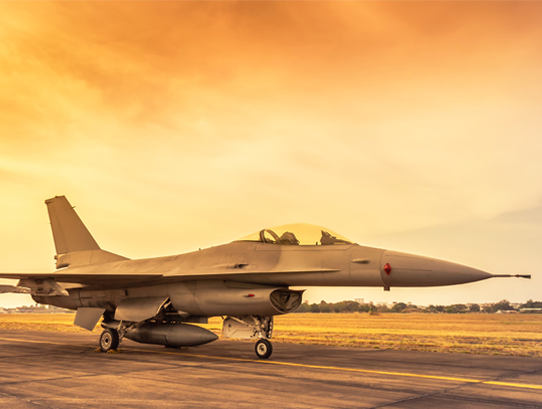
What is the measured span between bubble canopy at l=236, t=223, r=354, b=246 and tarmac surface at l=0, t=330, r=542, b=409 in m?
2.65

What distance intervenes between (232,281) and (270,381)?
12.6 ft

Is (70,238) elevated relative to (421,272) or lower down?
elevated

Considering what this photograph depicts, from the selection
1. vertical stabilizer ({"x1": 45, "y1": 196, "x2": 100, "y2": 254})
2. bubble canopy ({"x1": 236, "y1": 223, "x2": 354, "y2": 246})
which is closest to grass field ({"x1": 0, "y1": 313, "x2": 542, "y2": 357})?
bubble canopy ({"x1": 236, "y1": 223, "x2": 354, "y2": 246})

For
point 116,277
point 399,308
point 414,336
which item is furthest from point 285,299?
point 399,308

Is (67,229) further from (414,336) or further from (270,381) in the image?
(414,336)

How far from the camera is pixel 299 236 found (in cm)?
1067

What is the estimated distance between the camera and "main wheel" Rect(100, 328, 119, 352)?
Result: 12.3 metres

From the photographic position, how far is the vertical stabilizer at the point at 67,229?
52.5ft

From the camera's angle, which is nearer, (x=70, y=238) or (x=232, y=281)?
(x=232, y=281)

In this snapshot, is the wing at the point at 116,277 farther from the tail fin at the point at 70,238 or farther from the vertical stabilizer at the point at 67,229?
the vertical stabilizer at the point at 67,229

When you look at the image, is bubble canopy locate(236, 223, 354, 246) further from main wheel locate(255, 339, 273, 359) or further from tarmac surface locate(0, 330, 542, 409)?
tarmac surface locate(0, 330, 542, 409)

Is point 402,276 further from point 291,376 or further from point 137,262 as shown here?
point 137,262

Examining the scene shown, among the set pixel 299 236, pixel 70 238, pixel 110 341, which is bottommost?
pixel 110 341

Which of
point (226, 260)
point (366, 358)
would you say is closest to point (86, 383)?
point (226, 260)
